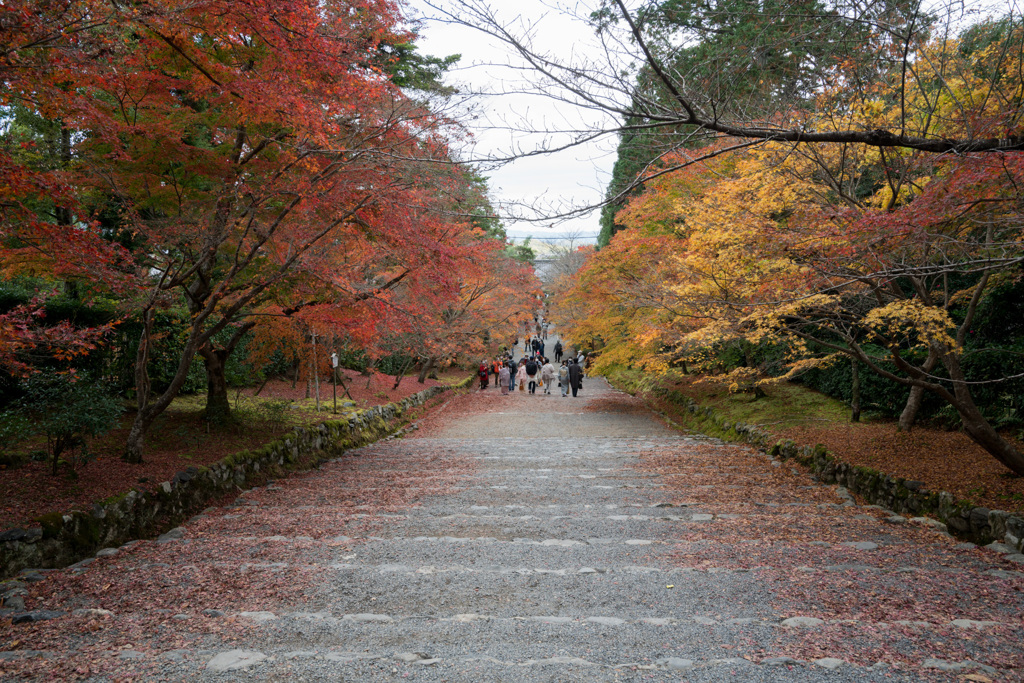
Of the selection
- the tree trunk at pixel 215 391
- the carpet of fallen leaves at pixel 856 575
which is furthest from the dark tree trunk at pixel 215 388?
the carpet of fallen leaves at pixel 856 575

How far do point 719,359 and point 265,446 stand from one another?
37.5ft

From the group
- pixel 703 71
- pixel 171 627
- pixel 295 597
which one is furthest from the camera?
pixel 703 71

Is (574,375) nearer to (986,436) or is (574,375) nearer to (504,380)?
(504,380)

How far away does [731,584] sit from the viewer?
13.5 ft

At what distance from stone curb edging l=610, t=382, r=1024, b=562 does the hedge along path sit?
0.93 feet

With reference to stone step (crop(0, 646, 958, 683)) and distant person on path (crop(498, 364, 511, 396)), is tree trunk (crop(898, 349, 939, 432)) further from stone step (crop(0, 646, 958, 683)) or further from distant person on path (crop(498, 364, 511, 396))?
distant person on path (crop(498, 364, 511, 396))

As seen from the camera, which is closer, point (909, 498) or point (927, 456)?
point (909, 498)

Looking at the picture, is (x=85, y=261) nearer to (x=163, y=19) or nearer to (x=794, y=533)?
(x=163, y=19)

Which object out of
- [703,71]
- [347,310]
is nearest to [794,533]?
[703,71]

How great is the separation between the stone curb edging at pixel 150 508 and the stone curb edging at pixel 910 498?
7.41m

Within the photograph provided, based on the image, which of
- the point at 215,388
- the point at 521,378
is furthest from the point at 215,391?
the point at 521,378

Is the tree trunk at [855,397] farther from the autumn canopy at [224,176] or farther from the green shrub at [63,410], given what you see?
the green shrub at [63,410]

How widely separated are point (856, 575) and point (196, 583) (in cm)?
458

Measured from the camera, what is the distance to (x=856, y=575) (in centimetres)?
424
